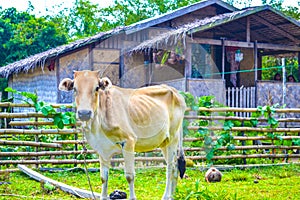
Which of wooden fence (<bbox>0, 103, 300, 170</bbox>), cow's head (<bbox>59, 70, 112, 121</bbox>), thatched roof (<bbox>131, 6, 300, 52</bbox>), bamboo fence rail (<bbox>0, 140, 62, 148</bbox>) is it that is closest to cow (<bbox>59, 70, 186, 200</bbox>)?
cow's head (<bbox>59, 70, 112, 121</bbox>)

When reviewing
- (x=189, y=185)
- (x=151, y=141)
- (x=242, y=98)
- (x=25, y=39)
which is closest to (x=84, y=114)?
(x=151, y=141)

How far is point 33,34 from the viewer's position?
2430 cm

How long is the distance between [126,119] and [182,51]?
770 centimetres

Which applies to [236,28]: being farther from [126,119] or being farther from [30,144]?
[126,119]

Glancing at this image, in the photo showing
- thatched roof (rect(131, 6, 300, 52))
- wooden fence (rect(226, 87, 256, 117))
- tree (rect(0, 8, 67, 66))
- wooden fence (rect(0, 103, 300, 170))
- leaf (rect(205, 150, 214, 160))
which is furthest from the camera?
tree (rect(0, 8, 67, 66))

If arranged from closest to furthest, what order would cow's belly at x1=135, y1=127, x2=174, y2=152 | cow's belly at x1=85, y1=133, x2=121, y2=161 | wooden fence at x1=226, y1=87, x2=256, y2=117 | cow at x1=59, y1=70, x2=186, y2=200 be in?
cow at x1=59, y1=70, x2=186, y2=200 < cow's belly at x1=85, y1=133, x2=121, y2=161 < cow's belly at x1=135, y1=127, x2=174, y2=152 < wooden fence at x1=226, y1=87, x2=256, y2=117

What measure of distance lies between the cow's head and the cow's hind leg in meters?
1.27

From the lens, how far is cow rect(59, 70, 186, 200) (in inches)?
159

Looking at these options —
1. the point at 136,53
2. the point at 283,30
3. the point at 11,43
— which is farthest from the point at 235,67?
the point at 11,43

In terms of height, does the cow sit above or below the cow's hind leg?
above

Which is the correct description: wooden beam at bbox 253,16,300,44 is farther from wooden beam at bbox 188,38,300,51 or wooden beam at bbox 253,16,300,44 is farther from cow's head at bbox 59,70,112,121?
cow's head at bbox 59,70,112,121

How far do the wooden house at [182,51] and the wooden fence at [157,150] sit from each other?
1836mm

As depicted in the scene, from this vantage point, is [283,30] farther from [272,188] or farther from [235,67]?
[272,188]

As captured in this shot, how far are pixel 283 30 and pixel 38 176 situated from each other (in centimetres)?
998
